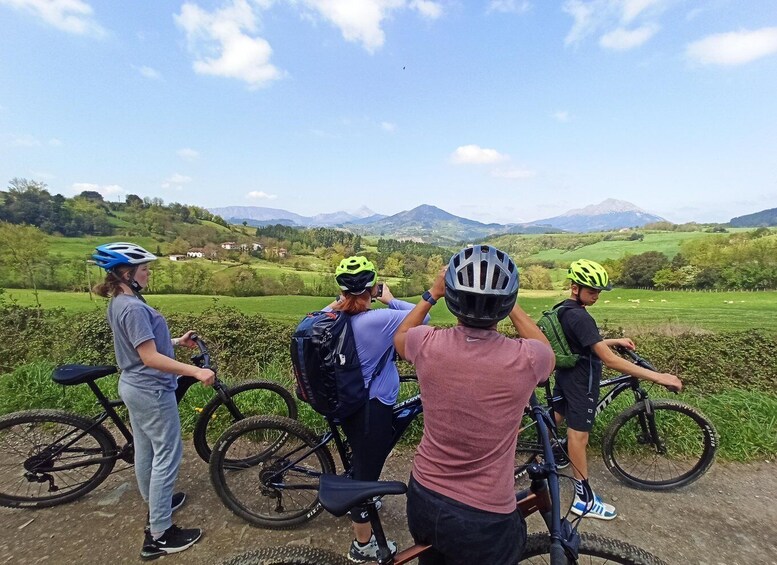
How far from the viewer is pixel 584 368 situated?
10.5 feet

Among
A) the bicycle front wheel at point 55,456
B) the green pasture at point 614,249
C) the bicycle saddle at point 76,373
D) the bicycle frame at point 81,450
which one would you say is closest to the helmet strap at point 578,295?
the bicycle saddle at point 76,373

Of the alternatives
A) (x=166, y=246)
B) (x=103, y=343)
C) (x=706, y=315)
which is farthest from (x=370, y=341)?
(x=166, y=246)

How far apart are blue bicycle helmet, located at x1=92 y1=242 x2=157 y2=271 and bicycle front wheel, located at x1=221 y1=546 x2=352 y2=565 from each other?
1906 mm

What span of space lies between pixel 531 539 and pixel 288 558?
1138mm

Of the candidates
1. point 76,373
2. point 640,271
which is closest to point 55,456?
point 76,373

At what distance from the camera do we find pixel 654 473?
12.4 feet

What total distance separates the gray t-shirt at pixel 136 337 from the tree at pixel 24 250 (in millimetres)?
14682

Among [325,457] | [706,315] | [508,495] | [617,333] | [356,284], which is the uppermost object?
[356,284]

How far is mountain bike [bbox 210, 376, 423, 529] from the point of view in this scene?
2848 mm

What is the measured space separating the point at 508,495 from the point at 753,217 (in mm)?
119952

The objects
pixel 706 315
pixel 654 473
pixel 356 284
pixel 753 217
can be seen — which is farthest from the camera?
pixel 753 217

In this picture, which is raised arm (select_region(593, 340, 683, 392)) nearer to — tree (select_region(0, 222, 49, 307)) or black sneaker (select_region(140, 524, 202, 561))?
black sneaker (select_region(140, 524, 202, 561))

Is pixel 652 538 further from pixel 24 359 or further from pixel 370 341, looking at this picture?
pixel 24 359

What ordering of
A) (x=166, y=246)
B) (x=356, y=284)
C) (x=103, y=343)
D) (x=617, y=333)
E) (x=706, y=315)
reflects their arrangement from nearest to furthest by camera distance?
(x=356, y=284), (x=103, y=343), (x=617, y=333), (x=706, y=315), (x=166, y=246)
